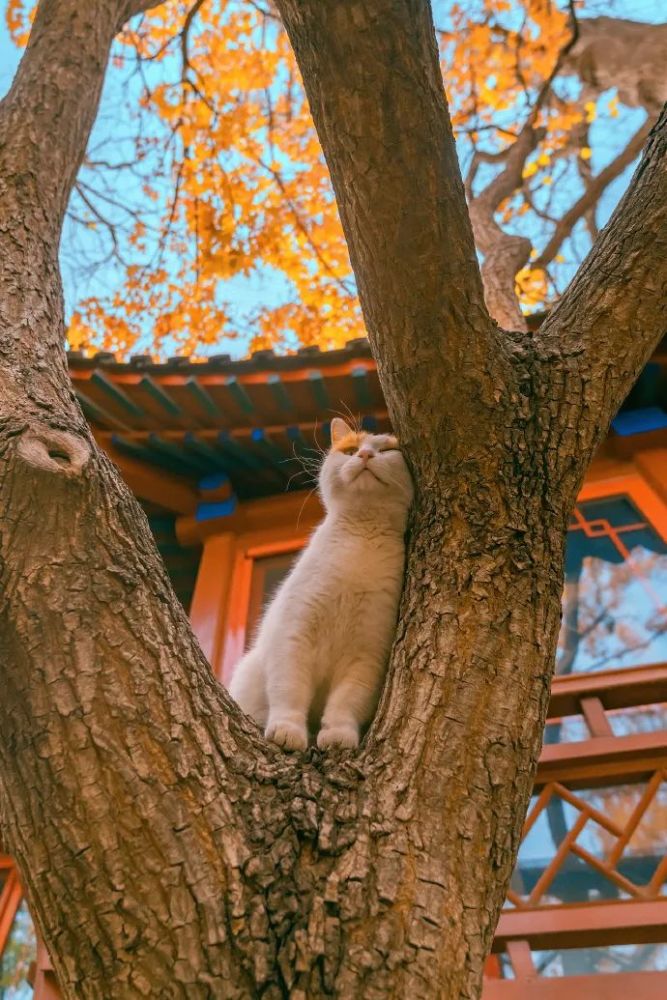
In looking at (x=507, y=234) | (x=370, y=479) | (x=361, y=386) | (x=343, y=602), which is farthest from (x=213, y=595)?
(x=507, y=234)

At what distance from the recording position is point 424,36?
1638mm

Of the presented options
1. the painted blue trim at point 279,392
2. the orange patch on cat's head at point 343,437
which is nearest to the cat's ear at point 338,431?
the orange patch on cat's head at point 343,437

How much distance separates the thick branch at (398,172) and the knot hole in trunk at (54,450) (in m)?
0.84

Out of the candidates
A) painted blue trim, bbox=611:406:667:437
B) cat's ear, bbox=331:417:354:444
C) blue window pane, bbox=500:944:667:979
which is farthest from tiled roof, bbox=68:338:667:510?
blue window pane, bbox=500:944:667:979

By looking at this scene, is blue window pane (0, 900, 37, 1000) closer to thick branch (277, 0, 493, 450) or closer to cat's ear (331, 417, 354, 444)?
cat's ear (331, 417, 354, 444)

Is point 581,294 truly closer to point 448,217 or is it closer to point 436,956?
point 448,217

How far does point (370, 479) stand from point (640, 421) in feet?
8.70

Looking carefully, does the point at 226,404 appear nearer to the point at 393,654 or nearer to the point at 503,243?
the point at 503,243

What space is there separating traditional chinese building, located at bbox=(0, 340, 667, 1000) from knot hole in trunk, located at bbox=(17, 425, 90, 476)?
2197 mm

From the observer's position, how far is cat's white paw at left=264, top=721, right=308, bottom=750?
162cm

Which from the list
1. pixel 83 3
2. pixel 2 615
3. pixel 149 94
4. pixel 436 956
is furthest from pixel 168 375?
pixel 149 94

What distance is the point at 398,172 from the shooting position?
161 cm

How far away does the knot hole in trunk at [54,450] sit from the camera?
1.30 m

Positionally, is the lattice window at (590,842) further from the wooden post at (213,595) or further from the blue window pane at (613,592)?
the wooden post at (213,595)
